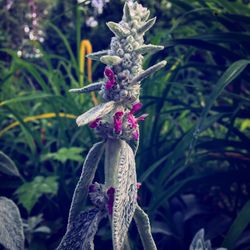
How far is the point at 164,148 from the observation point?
6.69 ft

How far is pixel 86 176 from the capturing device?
3.41 ft

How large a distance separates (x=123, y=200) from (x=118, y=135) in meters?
0.17

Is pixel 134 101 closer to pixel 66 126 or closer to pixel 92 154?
pixel 92 154

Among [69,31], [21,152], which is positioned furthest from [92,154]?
[69,31]

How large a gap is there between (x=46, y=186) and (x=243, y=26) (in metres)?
1.07

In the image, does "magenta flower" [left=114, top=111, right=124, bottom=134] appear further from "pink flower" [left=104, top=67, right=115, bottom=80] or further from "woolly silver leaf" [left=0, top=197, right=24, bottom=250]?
"woolly silver leaf" [left=0, top=197, right=24, bottom=250]

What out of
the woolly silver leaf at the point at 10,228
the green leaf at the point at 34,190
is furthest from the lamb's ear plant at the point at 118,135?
the green leaf at the point at 34,190

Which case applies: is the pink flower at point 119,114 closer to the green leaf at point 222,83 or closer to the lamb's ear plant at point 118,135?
the lamb's ear plant at point 118,135

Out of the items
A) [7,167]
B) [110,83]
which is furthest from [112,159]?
[7,167]

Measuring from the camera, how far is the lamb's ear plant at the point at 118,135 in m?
0.91

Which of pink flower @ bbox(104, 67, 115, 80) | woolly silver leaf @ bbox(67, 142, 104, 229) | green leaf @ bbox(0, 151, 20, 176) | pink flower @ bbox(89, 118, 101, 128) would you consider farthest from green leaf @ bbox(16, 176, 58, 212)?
pink flower @ bbox(104, 67, 115, 80)

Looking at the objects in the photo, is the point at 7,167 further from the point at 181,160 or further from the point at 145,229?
the point at 181,160

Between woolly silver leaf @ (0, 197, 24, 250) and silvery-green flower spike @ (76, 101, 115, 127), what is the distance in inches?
17.8

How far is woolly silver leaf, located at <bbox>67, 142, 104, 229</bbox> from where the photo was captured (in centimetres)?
103
